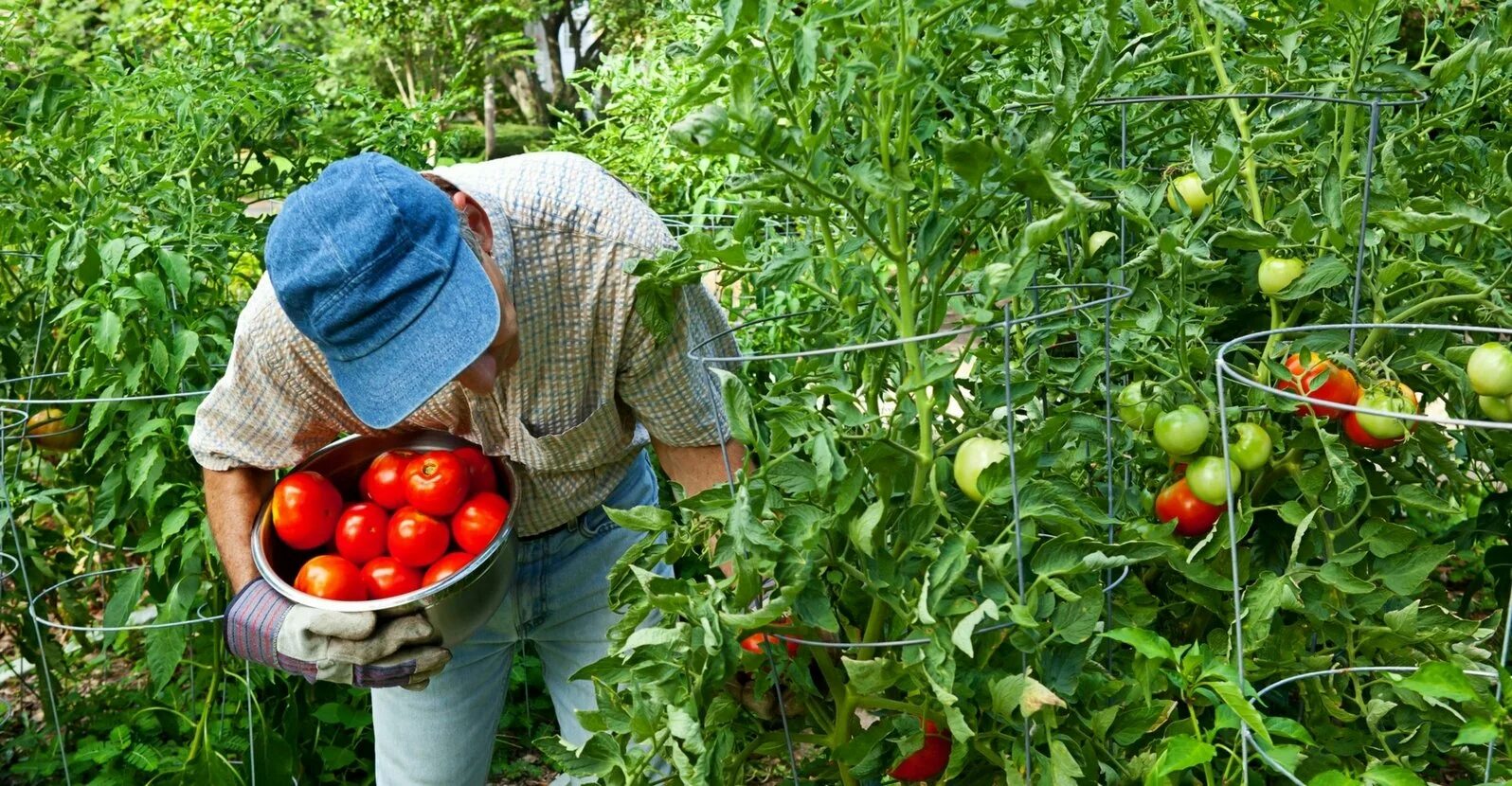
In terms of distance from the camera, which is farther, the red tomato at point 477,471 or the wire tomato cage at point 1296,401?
the red tomato at point 477,471

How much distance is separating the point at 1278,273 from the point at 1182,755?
51 centimetres

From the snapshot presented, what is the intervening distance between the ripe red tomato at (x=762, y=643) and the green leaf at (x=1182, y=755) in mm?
332

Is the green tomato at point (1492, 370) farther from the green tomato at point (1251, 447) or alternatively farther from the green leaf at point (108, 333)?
the green leaf at point (108, 333)

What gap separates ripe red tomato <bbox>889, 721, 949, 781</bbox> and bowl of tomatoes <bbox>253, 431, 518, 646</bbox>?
1.90 feet

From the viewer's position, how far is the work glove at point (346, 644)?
58.4 inches

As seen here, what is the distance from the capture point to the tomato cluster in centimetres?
157

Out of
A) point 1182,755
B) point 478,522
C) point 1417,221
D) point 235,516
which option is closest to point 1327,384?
point 1417,221

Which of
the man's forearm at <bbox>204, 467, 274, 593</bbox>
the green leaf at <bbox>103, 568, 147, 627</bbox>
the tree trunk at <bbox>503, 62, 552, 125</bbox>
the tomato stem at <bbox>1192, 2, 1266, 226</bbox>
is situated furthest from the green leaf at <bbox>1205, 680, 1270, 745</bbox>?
the tree trunk at <bbox>503, 62, 552, 125</bbox>

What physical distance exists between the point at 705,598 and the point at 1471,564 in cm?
235

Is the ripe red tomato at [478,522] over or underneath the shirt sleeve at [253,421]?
underneath

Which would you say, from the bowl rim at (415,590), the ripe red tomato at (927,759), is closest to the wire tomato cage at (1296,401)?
the ripe red tomato at (927,759)

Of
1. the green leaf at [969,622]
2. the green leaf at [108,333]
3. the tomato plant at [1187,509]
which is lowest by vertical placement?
the green leaf at [108,333]

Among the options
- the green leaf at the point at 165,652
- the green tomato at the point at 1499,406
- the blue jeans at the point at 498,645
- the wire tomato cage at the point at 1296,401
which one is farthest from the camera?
the green leaf at the point at 165,652

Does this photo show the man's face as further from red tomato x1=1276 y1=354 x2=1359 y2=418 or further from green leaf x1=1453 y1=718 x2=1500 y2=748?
green leaf x1=1453 y1=718 x2=1500 y2=748
